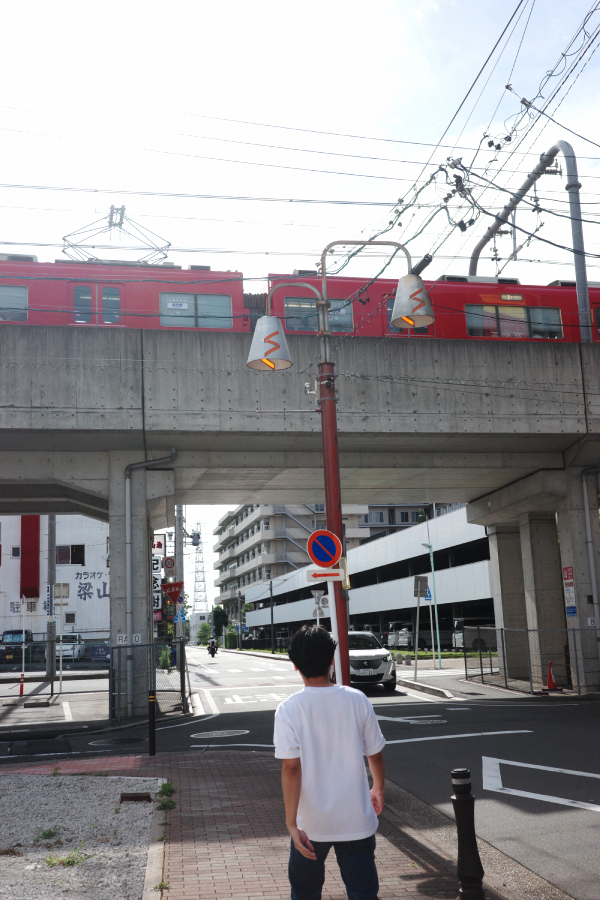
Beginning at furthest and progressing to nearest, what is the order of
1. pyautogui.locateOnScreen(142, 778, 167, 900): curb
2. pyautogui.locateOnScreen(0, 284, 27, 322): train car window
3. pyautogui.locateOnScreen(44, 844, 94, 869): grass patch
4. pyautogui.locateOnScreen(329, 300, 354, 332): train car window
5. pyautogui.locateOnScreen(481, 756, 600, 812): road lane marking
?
pyautogui.locateOnScreen(329, 300, 354, 332): train car window < pyautogui.locateOnScreen(0, 284, 27, 322): train car window < pyautogui.locateOnScreen(481, 756, 600, 812): road lane marking < pyautogui.locateOnScreen(44, 844, 94, 869): grass patch < pyautogui.locateOnScreen(142, 778, 167, 900): curb

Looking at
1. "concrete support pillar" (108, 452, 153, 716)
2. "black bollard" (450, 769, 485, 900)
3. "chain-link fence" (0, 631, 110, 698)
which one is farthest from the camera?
"chain-link fence" (0, 631, 110, 698)

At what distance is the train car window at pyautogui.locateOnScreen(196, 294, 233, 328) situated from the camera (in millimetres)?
18875

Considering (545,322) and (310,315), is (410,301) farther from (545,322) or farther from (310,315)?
(545,322)

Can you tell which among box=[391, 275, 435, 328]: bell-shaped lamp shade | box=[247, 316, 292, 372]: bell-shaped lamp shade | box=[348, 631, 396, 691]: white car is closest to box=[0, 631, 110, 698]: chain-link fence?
box=[348, 631, 396, 691]: white car

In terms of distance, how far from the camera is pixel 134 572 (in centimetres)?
1836

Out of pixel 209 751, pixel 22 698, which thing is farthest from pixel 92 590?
pixel 209 751

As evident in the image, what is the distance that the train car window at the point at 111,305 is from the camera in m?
18.4

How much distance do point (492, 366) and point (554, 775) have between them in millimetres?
11380

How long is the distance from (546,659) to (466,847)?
18217 mm

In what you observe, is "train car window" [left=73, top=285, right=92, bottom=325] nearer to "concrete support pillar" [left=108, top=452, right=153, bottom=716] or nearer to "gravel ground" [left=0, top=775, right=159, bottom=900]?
"concrete support pillar" [left=108, top=452, right=153, bottom=716]

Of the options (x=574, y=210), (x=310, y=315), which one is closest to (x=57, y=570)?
(x=310, y=315)

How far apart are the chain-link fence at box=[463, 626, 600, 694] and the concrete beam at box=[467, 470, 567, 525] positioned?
3.44m

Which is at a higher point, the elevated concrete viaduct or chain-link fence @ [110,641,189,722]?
the elevated concrete viaduct

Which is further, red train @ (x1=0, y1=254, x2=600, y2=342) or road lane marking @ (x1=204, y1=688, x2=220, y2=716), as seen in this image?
road lane marking @ (x1=204, y1=688, x2=220, y2=716)
